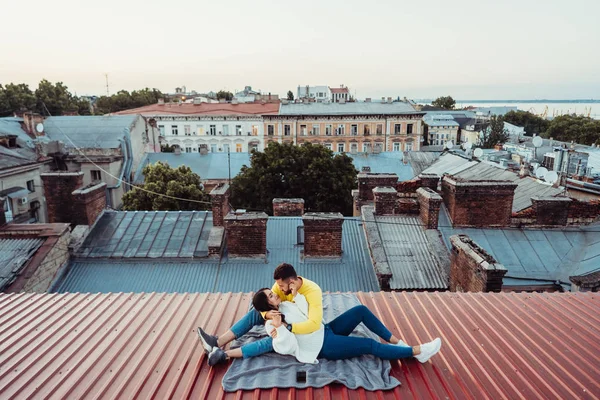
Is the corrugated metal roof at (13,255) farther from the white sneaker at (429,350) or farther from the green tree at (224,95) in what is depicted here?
the green tree at (224,95)

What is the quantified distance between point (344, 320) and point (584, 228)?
10.4 meters

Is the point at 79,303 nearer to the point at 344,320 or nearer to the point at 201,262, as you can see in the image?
the point at 344,320


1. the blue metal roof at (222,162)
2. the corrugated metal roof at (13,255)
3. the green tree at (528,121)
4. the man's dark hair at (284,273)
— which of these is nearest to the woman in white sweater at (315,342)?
the man's dark hair at (284,273)

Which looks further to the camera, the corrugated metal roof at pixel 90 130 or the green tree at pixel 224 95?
the green tree at pixel 224 95

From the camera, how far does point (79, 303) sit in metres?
6.53

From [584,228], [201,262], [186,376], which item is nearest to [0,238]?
[201,262]

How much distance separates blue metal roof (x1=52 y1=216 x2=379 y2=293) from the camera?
420 inches

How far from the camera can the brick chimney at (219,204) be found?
11750 millimetres

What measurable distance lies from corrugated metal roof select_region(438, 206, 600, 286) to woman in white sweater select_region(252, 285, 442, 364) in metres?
6.85

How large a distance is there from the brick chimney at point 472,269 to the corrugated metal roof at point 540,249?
4.88ft

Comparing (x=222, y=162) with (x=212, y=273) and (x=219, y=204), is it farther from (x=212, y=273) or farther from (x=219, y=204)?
(x=212, y=273)

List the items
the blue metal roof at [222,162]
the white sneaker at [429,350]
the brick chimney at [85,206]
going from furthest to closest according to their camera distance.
Result: the blue metal roof at [222,162] < the brick chimney at [85,206] < the white sneaker at [429,350]

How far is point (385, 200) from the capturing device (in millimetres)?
12656

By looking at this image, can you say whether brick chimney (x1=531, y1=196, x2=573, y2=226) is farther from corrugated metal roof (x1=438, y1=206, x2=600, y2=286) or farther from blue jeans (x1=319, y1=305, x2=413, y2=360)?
blue jeans (x1=319, y1=305, x2=413, y2=360)
